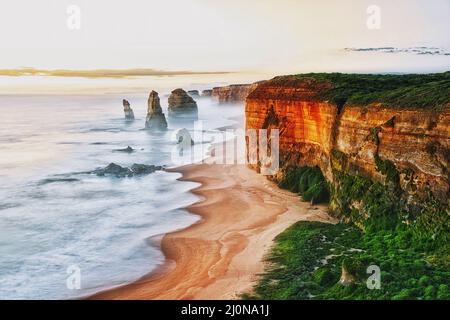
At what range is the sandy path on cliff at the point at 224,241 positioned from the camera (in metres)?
21.8

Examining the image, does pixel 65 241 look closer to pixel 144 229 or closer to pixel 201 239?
pixel 144 229

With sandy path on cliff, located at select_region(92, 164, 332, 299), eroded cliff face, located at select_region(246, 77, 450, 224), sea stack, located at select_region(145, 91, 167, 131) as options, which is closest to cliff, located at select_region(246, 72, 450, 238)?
eroded cliff face, located at select_region(246, 77, 450, 224)

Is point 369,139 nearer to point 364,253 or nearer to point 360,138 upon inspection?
point 360,138

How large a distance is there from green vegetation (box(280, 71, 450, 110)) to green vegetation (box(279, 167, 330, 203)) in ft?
19.1

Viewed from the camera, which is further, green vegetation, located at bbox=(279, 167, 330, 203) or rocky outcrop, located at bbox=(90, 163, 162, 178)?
rocky outcrop, located at bbox=(90, 163, 162, 178)

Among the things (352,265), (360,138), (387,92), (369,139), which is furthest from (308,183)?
(352,265)

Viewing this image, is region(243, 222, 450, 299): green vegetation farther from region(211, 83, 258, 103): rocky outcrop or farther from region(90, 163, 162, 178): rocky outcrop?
region(211, 83, 258, 103): rocky outcrop

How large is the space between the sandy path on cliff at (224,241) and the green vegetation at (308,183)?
82cm

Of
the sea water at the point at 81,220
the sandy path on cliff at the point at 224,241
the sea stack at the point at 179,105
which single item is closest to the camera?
the sandy path on cliff at the point at 224,241

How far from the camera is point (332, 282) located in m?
20.5

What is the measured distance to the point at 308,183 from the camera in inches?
1430

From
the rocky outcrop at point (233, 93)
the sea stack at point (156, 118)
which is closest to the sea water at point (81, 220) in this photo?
the sea stack at point (156, 118)

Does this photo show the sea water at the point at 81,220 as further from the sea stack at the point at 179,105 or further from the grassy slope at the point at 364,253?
the sea stack at the point at 179,105

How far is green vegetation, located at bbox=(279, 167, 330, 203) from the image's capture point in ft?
111
